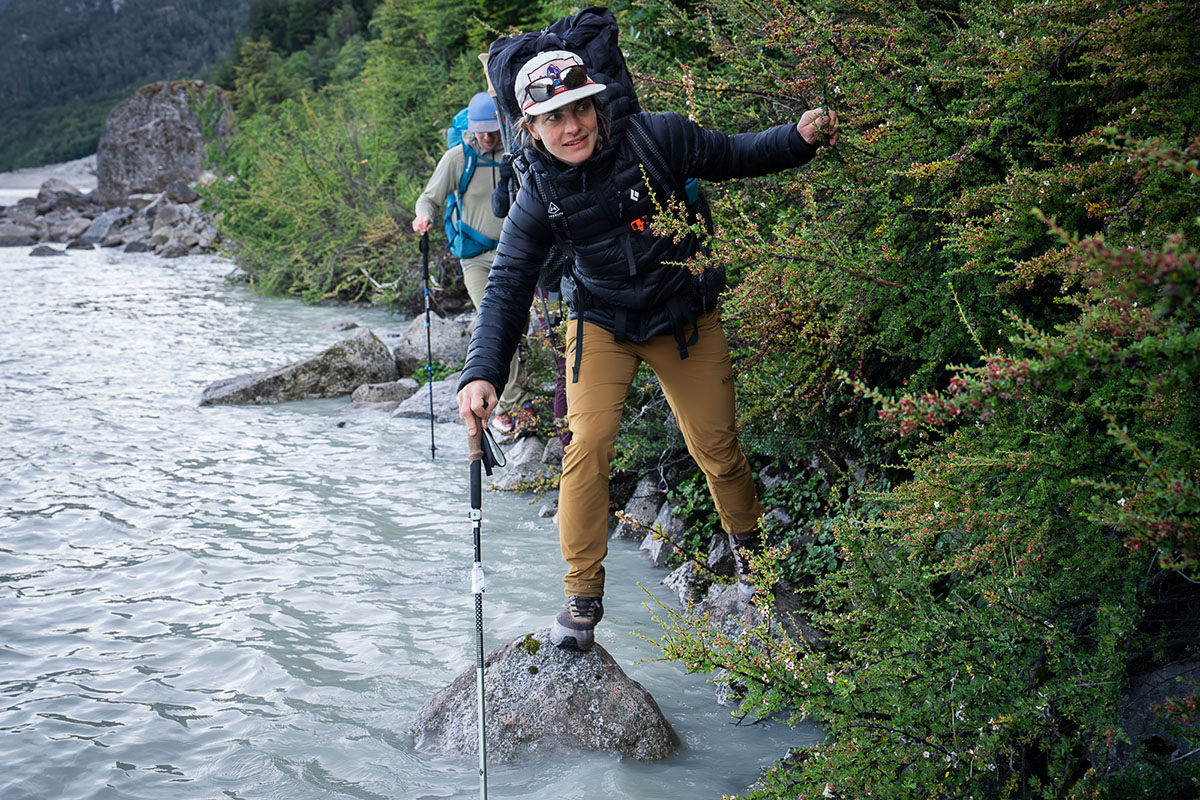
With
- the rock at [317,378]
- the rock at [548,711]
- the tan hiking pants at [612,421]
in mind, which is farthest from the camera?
the rock at [317,378]

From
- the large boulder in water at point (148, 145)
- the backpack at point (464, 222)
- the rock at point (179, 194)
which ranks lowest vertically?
the backpack at point (464, 222)

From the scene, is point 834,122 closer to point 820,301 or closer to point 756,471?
point 820,301

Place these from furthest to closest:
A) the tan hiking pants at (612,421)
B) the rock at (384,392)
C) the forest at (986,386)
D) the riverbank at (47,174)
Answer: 1. the riverbank at (47,174)
2. the rock at (384,392)
3. the tan hiking pants at (612,421)
4. the forest at (986,386)

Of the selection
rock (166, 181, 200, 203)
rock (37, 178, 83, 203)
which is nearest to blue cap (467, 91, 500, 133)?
rock (166, 181, 200, 203)

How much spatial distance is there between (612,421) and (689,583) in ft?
5.25

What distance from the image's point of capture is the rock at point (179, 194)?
136ft

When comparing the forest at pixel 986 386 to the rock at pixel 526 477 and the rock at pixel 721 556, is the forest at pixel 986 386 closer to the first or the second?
the rock at pixel 721 556

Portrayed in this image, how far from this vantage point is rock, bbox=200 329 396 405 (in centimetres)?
1093

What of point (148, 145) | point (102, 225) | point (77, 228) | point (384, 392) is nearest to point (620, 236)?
point (384, 392)

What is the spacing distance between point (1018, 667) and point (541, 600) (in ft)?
10.7

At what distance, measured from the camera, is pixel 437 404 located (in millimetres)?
10125

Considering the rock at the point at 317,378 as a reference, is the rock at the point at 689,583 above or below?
below

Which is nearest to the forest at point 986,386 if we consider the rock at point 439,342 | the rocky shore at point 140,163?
the rock at point 439,342

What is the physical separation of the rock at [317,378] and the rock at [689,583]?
696 centimetres
